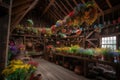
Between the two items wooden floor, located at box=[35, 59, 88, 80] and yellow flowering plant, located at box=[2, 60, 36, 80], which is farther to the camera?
wooden floor, located at box=[35, 59, 88, 80]

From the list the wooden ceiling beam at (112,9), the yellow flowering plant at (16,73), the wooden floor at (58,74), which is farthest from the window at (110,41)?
the yellow flowering plant at (16,73)

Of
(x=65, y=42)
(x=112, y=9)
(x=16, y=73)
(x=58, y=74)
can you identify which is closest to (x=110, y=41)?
(x=112, y=9)

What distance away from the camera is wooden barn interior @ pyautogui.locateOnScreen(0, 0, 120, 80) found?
6.44ft

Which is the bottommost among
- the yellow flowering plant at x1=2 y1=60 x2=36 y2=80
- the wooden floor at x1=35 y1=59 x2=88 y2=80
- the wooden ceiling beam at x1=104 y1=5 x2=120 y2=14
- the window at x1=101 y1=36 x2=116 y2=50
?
the wooden floor at x1=35 y1=59 x2=88 y2=80

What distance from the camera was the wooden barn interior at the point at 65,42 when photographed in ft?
6.44

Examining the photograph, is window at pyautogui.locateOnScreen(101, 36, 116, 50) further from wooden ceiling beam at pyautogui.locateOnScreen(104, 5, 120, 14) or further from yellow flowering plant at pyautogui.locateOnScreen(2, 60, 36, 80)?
yellow flowering plant at pyautogui.locateOnScreen(2, 60, 36, 80)

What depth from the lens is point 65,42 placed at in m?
12.8

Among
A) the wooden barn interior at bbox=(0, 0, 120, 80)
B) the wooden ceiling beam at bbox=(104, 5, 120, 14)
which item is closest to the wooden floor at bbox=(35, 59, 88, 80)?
the wooden barn interior at bbox=(0, 0, 120, 80)

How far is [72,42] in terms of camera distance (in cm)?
1148

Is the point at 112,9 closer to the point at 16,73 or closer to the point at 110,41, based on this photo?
the point at 110,41

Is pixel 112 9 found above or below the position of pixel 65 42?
above

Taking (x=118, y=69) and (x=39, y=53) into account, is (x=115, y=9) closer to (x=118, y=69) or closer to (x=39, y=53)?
(x=118, y=69)

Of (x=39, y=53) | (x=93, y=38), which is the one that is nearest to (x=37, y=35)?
(x=39, y=53)

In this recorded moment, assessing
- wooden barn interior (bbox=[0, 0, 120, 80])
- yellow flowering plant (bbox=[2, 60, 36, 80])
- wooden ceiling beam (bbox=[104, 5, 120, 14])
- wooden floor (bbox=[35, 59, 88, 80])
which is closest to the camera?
yellow flowering plant (bbox=[2, 60, 36, 80])
